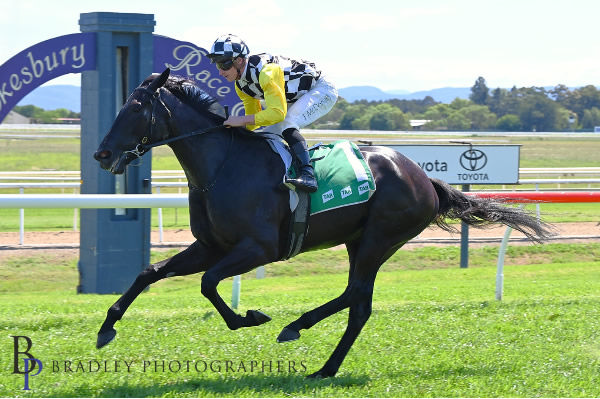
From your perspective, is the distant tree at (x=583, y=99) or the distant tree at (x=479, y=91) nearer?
the distant tree at (x=583, y=99)

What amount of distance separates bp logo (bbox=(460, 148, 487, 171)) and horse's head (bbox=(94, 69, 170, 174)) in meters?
6.79

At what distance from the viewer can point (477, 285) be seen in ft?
27.5

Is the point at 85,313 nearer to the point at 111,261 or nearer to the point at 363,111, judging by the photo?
the point at 111,261

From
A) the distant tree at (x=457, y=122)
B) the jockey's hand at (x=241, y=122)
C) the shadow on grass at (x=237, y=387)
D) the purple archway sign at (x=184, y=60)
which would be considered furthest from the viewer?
the distant tree at (x=457, y=122)

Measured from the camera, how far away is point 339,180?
4957 mm

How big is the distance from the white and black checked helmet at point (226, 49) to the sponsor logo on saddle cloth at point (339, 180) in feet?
2.48

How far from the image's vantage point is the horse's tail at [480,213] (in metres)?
5.64

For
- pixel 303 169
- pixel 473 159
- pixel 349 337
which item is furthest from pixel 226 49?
pixel 473 159

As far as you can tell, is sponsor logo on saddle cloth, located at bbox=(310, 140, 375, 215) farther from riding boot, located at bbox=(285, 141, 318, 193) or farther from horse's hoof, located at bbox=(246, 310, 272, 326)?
horse's hoof, located at bbox=(246, 310, 272, 326)

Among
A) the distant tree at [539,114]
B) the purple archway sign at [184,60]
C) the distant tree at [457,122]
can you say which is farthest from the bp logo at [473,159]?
the distant tree at [539,114]

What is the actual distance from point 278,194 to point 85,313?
6.90ft

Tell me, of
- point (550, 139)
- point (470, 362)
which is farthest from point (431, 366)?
point (550, 139)

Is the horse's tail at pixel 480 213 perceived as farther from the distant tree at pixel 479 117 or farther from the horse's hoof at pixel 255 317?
the distant tree at pixel 479 117

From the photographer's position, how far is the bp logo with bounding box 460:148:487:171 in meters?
10.9
